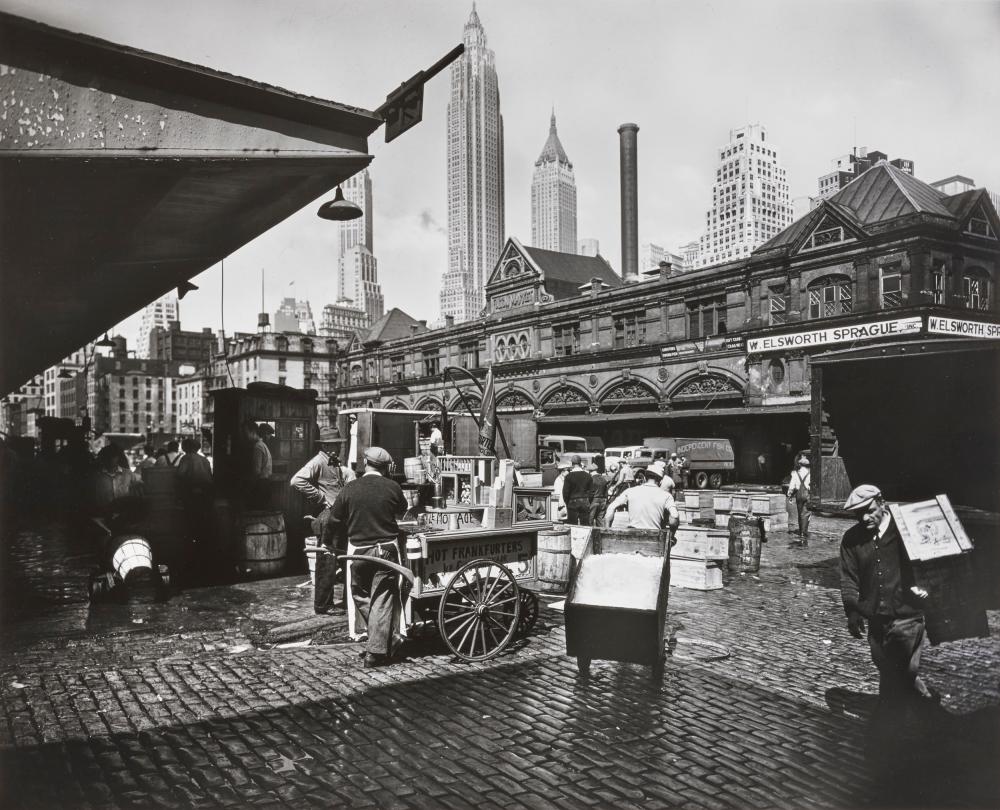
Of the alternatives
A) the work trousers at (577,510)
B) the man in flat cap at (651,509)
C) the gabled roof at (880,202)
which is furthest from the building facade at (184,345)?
the man in flat cap at (651,509)

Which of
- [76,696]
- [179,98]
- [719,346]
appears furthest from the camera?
[719,346]

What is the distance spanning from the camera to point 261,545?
10969mm

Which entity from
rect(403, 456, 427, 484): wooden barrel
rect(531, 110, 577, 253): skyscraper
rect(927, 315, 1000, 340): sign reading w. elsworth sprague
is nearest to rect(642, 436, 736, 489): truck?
rect(927, 315, 1000, 340): sign reading w. elsworth sprague

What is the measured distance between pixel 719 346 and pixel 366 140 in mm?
33304

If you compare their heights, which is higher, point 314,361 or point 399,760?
point 314,361

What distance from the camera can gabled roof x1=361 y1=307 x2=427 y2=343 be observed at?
6738 centimetres

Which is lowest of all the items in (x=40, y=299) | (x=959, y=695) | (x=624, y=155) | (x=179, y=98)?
(x=959, y=695)

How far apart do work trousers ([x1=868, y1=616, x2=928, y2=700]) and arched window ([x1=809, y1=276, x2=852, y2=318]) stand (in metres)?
29.6

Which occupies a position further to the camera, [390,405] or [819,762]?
[390,405]

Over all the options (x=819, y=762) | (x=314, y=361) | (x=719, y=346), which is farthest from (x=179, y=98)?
(x=314, y=361)

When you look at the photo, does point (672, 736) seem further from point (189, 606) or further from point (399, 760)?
point (189, 606)

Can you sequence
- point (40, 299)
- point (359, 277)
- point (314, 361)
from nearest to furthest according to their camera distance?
point (40, 299) < point (314, 361) < point (359, 277)

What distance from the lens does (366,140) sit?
17.3 ft

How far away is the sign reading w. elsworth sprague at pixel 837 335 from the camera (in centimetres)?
2891
